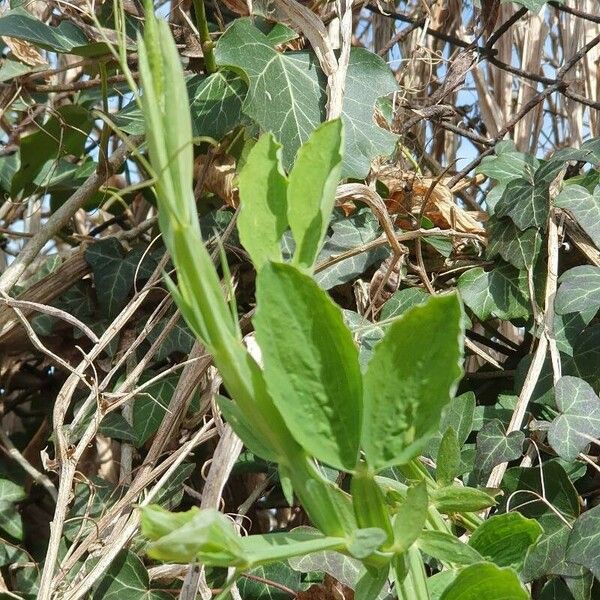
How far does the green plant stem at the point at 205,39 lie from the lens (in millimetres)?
882

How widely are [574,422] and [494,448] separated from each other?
2.8 inches

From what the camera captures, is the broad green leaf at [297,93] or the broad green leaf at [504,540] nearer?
the broad green leaf at [504,540]

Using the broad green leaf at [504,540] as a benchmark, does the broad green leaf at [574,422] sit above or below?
below

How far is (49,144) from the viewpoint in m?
1.15

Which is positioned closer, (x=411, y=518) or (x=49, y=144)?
(x=411, y=518)

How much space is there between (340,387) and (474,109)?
45.4 inches

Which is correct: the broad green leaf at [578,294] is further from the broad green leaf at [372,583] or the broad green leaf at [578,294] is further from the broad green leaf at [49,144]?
the broad green leaf at [49,144]

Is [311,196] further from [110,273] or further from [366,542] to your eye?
[110,273]

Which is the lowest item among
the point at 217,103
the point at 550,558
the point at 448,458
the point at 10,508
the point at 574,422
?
the point at 10,508

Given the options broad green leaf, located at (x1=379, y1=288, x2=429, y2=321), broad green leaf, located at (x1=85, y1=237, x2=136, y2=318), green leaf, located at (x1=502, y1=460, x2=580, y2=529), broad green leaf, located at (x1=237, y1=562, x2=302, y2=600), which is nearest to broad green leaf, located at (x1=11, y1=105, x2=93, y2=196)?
broad green leaf, located at (x1=85, y1=237, x2=136, y2=318)

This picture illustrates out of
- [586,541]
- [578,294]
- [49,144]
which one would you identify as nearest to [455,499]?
[586,541]

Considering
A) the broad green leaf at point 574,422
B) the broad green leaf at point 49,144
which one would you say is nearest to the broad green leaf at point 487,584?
the broad green leaf at point 574,422

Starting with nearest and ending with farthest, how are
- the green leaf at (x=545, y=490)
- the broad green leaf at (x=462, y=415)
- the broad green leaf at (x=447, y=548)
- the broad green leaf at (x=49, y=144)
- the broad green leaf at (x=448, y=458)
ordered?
the broad green leaf at (x=447, y=548) < the broad green leaf at (x=448, y=458) < the broad green leaf at (x=462, y=415) < the green leaf at (x=545, y=490) < the broad green leaf at (x=49, y=144)

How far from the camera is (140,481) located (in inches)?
30.7
